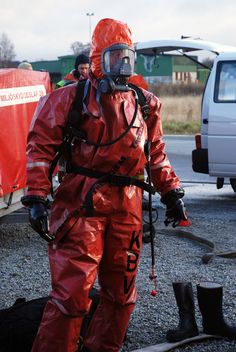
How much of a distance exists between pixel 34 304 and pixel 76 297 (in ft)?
2.56

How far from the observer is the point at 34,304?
4172 mm

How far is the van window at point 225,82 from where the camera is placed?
8.94 metres

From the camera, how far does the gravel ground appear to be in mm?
4516

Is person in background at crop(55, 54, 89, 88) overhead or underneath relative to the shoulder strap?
underneath

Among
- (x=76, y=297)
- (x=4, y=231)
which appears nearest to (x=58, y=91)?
(x=76, y=297)

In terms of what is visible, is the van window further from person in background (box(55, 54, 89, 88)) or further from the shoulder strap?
the shoulder strap

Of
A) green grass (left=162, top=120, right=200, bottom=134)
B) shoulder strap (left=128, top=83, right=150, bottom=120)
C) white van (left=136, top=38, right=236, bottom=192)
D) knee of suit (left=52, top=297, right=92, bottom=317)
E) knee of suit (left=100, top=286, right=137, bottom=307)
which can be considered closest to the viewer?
knee of suit (left=52, top=297, right=92, bottom=317)

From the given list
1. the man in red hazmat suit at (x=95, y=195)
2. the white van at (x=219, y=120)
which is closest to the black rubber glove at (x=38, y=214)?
the man in red hazmat suit at (x=95, y=195)

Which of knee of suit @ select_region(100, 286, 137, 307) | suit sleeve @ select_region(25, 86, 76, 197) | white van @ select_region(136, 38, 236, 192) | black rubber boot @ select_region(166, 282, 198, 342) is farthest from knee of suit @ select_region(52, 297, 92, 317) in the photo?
white van @ select_region(136, 38, 236, 192)

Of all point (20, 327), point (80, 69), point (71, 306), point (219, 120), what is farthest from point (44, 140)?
point (219, 120)

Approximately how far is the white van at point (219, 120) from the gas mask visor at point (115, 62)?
5.27 metres

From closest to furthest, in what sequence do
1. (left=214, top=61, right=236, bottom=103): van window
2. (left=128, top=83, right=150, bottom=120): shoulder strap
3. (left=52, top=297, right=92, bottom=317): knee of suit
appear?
(left=52, top=297, right=92, bottom=317): knee of suit → (left=128, top=83, right=150, bottom=120): shoulder strap → (left=214, top=61, right=236, bottom=103): van window

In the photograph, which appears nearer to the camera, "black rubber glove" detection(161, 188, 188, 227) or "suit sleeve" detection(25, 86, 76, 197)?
"suit sleeve" detection(25, 86, 76, 197)

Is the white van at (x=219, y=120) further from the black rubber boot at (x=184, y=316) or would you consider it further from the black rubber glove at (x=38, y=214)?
the black rubber glove at (x=38, y=214)
